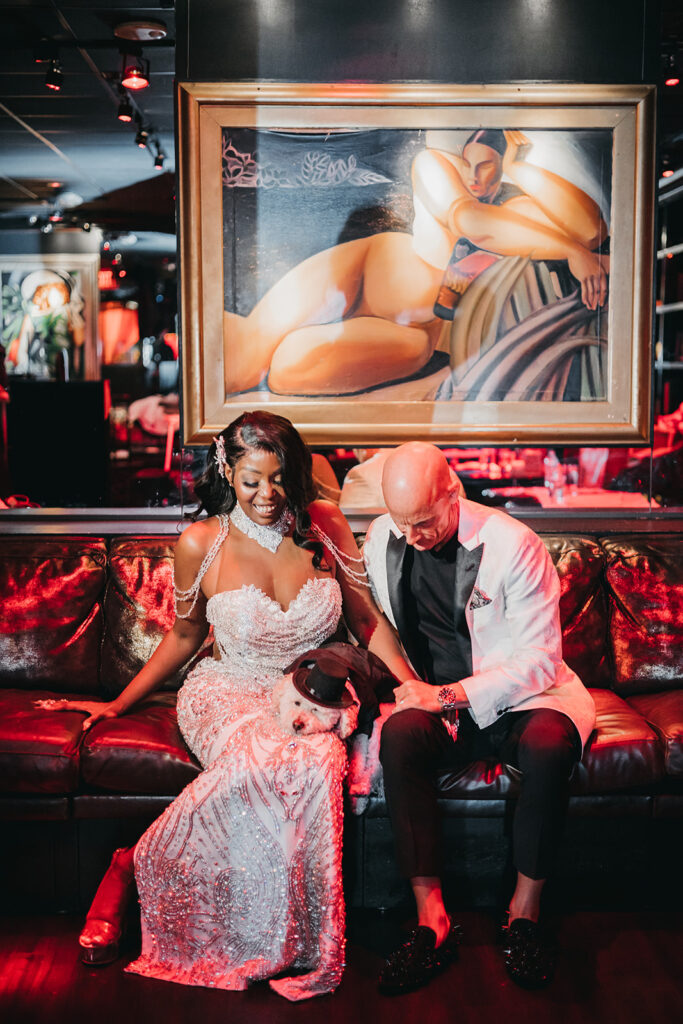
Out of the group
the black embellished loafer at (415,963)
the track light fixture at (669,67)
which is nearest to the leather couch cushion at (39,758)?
the black embellished loafer at (415,963)

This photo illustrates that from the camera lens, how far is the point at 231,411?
12.4 feet

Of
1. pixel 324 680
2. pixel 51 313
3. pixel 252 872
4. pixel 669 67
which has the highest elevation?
pixel 669 67

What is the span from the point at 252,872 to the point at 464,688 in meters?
0.81

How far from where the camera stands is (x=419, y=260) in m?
3.73

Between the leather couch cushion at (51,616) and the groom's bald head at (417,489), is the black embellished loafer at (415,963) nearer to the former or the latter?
the groom's bald head at (417,489)

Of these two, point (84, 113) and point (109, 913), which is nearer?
point (109, 913)

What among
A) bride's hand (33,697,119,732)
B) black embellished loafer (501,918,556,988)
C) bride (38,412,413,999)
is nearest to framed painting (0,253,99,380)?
bride's hand (33,697,119,732)

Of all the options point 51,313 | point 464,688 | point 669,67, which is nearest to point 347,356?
point 464,688

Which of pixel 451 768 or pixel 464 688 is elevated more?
pixel 464 688

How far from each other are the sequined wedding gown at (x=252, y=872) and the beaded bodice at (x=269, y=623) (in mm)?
359

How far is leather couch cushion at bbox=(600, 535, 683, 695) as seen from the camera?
3230 millimetres

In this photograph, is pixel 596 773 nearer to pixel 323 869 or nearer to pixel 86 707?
pixel 323 869

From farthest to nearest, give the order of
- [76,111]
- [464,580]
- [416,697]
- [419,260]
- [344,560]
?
[76,111], [419,260], [344,560], [464,580], [416,697]

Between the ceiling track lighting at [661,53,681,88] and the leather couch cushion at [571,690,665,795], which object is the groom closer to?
the leather couch cushion at [571,690,665,795]
